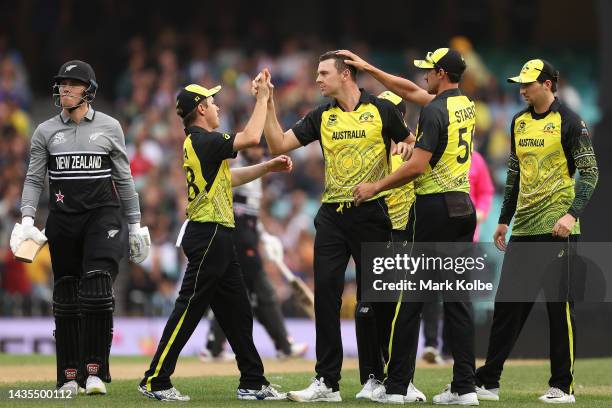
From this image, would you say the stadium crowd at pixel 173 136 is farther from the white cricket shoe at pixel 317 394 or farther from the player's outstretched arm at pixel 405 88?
the white cricket shoe at pixel 317 394

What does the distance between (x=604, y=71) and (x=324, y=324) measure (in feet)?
27.7

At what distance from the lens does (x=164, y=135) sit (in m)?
23.0

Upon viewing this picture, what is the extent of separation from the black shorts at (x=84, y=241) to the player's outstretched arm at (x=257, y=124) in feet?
4.02

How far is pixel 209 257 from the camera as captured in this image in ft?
31.5

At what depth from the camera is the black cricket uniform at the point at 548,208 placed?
9.74 m

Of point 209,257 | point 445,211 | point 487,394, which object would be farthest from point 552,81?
point 209,257

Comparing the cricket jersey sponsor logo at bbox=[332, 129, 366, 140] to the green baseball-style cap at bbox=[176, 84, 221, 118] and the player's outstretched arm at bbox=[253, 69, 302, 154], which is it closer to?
the player's outstretched arm at bbox=[253, 69, 302, 154]

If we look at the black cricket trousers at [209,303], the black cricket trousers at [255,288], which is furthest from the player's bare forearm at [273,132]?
the black cricket trousers at [255,288]

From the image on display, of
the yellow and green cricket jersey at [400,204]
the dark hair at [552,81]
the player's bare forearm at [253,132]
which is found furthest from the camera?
the yellow and green cricket jersey at [400,204]

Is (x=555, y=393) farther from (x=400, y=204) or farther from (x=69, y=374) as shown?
(x=69, y=374)

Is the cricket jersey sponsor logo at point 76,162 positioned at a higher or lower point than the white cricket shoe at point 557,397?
higher

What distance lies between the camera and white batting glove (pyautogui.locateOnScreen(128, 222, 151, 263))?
1016 cm

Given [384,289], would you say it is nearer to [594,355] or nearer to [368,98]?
[368,98]

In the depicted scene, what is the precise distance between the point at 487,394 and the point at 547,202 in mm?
1515
